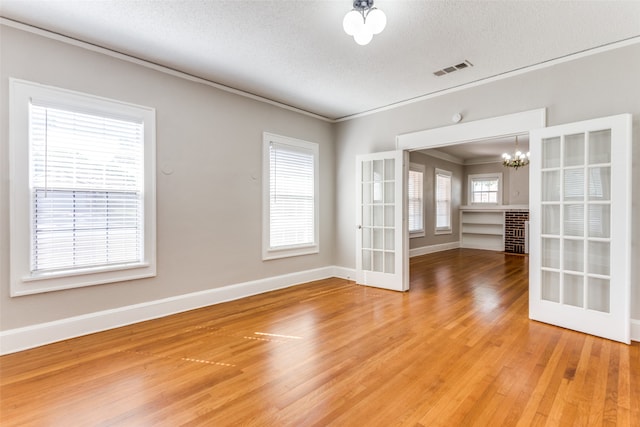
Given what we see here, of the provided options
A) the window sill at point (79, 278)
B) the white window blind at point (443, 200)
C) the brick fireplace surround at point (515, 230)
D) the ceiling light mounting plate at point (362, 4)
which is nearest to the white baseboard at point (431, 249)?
the white window blind at point (443, 200)

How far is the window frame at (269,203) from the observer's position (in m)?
4.47

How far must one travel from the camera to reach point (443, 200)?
8.81 meters

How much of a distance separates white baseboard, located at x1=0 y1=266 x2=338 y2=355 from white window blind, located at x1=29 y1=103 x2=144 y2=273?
0.50 metres

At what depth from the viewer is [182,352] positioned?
2602 millimetres

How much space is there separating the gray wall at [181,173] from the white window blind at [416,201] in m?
3.73

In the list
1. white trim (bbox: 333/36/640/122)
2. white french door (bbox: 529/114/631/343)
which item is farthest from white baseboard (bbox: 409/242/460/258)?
white french door (bbox: 529/114/631/343)

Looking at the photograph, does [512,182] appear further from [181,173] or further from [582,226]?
[181,173]

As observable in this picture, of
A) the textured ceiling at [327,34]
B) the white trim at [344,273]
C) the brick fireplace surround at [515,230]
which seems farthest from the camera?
the brick fireplace surround at [515,230]

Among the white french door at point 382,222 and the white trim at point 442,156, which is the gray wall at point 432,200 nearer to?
the white trim at point 442,156

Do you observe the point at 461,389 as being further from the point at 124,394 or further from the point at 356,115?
the point at 356,115

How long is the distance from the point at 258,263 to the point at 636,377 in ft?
12.7

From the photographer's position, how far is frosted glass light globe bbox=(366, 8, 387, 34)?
7.18 feet

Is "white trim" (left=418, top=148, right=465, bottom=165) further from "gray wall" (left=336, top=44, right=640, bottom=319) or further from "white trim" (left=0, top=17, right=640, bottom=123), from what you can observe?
"white trim" (left=0, top=17, right=640, bottom=123)

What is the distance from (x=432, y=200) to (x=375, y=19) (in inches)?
265
